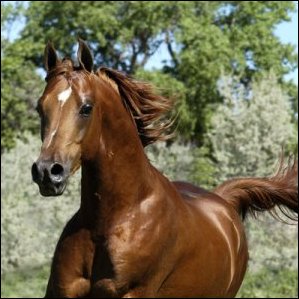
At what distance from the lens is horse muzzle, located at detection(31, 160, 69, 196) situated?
4.52m

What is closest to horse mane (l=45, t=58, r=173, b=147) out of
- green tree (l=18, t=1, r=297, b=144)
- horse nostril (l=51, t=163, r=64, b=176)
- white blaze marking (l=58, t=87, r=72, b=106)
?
white blaze marking (l=58, t=87, r=72, b=106)

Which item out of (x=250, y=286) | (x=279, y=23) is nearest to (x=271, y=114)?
(x=250, y=286)

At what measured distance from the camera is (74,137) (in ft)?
15.7

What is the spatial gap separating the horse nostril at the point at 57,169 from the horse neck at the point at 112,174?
1.35 feet

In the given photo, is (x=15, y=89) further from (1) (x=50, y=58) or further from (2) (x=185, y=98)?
(1) (x=50, y=58)

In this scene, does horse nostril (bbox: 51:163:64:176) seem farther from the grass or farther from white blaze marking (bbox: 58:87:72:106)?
the grass

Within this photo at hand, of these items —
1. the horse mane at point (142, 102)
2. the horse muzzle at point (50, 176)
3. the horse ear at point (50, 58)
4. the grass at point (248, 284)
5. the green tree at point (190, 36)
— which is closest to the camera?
the horse muzzle at point (50, 176)

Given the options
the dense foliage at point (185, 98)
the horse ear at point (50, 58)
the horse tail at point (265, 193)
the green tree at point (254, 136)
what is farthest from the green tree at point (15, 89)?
the horse ear at point (50, 58)

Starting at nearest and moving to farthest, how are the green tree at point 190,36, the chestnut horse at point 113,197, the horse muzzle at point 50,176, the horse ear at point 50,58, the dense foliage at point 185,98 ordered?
1. the horse muzzle at point 50,176
2. the chestnut horse at point 113,197
3. the horse ear at point 50,58
4. the dense foliage at point 185,98
5. the green tree at point 190,36

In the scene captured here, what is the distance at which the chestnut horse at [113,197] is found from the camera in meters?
4.79

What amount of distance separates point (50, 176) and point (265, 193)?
152 inches

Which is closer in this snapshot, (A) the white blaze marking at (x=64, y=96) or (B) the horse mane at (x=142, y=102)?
(A) the white blaze marking at (x=64, y=96)

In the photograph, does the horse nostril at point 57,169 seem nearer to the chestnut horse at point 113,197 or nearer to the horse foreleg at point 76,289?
the chestnut horse at point 113,197

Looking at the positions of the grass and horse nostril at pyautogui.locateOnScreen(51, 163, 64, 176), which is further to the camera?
the grass
